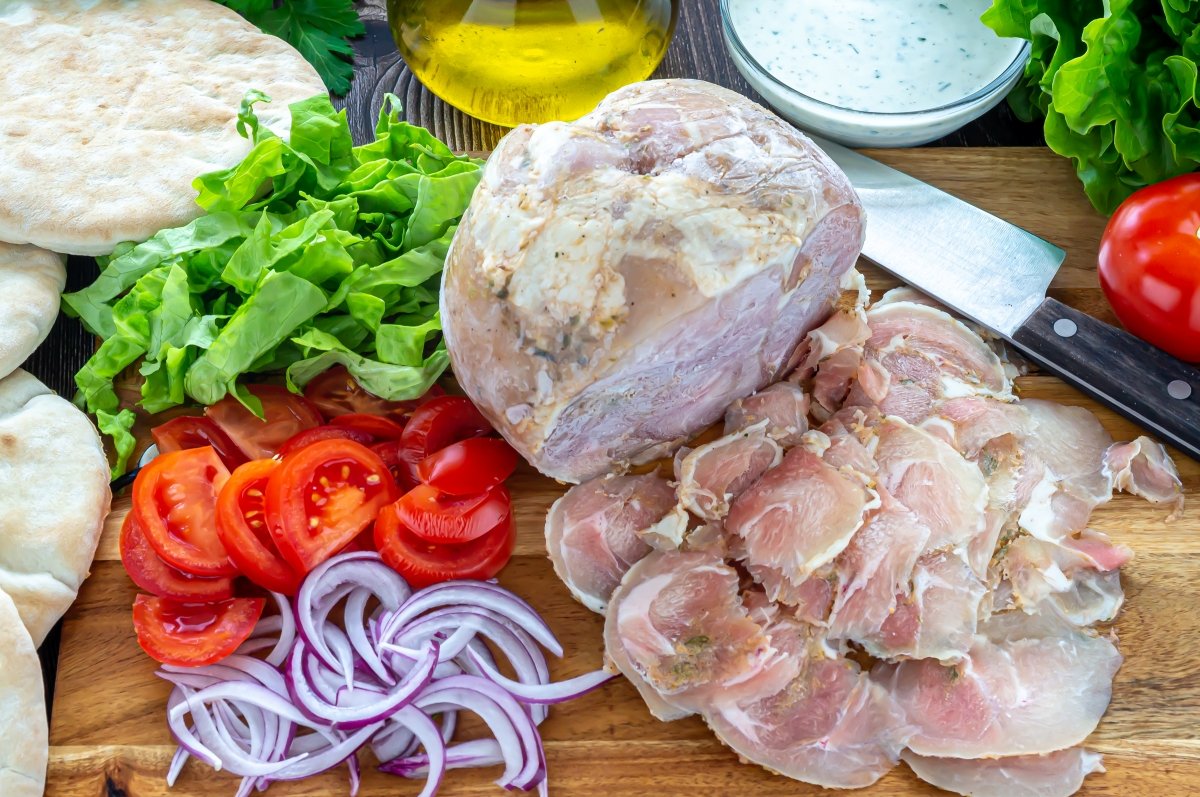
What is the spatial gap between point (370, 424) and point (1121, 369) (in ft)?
7.20

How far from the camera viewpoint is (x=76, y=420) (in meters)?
3.11

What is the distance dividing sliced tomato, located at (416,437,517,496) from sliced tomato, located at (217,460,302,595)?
42cm

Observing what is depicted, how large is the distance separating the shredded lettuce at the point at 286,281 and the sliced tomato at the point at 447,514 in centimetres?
33

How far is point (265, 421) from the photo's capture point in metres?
3.14

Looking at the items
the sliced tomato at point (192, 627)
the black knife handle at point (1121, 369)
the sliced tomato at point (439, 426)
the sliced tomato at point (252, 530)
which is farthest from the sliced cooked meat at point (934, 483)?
the sliced tomato at point (192, 627)

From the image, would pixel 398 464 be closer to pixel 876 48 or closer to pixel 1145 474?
pixel 1145 474

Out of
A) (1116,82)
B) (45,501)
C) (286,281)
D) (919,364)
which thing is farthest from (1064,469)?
(45,501)

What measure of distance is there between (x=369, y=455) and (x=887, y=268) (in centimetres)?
170

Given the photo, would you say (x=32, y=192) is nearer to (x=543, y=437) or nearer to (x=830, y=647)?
(x=543, y=437)

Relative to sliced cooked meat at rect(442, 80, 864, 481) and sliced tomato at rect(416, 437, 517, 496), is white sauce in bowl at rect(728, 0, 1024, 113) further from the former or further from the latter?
sliced tomato at rect(416, 437, 517, 496)

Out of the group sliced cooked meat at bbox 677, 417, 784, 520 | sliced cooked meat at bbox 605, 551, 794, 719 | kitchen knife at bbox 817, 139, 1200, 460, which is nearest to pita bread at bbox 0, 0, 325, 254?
sliced cooked meat at bbox 677, 417, 784, 520

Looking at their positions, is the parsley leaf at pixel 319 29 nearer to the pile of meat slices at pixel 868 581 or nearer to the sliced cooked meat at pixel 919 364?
the pile of meat slices at pixel 868 581

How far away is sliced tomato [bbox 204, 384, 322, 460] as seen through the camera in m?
3.13

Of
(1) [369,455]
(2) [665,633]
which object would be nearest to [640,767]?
(2) [665,633]
